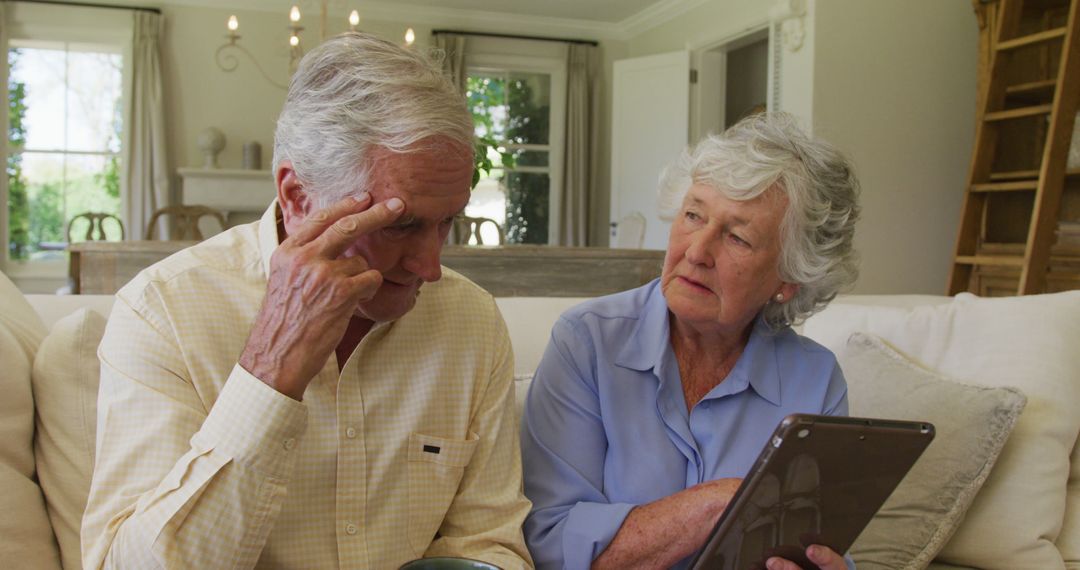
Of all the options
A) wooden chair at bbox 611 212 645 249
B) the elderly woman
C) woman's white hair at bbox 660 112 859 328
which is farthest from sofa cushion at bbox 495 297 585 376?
wooden chair at bbox 611 212 645 249

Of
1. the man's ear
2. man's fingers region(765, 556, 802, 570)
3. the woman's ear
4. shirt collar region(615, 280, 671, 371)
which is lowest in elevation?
man's fingers region(765, 556, 802, 570)

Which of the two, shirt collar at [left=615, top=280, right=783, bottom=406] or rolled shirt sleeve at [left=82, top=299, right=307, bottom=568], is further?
shirt collar at [left=615, top=280, right=783, bottom=406]

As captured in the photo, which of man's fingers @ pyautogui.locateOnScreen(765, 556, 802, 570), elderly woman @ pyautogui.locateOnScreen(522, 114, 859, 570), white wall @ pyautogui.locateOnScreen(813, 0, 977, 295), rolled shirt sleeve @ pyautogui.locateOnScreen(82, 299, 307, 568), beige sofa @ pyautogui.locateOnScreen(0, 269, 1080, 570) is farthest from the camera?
white wall @ pyautogui.locateOnScreen(813, 0, 977, 295)

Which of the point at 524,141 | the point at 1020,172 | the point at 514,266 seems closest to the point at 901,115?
the point at 1020,172

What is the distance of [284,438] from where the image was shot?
913 mm

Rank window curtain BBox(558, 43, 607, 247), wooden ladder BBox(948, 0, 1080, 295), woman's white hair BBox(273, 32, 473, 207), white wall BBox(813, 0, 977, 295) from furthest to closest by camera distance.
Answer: window curtain BBox(558, 43, 607, 247) → white wall BBox(813, 0, 977, 295) → wooden ladder BBox(948, 0, 1080, 295) → woman's white hair BBox(273, 32, 473, 207)

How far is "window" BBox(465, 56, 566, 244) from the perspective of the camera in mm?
8211

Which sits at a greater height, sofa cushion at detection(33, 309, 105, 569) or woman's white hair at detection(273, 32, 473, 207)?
woman's white hair at detection(273, 32, 473, 207)

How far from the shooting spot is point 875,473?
1076 mm

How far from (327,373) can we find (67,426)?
393mm

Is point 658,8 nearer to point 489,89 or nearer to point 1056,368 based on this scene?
point 489,89

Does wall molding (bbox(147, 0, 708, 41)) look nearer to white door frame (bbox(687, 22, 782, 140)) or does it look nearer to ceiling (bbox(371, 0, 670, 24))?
ceiling (bbox(371, 0, 670, 24))

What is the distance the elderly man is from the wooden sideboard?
1764 mm

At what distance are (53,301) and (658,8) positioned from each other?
6.48 m
